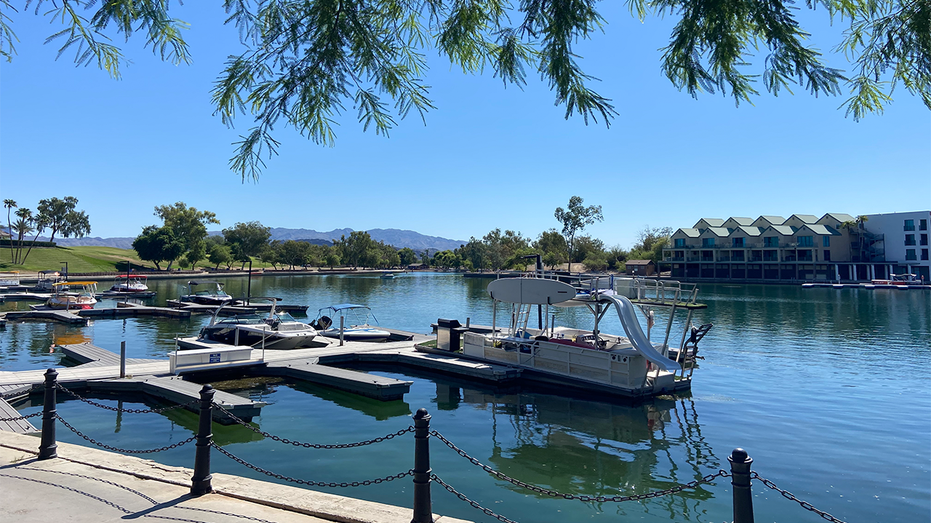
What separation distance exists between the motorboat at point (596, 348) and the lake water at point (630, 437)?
79 cm

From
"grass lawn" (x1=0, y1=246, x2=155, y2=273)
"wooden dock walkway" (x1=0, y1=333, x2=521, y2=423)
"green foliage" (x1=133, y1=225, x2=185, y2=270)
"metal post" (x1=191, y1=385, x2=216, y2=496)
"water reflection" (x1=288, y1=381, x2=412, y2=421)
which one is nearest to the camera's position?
"metal post" (x1=191, y1=385, x2=216, y2=496)

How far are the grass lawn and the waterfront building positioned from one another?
131809mm

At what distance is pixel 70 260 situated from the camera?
11938 cm

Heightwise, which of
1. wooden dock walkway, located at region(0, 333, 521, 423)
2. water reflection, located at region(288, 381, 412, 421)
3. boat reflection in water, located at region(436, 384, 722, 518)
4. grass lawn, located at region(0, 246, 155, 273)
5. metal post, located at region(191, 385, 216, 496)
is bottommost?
boat reflection in water, located at region(436, 384, 722, 518)

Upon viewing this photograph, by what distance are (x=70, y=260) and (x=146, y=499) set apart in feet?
465

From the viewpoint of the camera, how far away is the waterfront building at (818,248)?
9256 cm

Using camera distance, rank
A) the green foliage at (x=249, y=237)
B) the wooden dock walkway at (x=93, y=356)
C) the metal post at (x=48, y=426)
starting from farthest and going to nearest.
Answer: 1. the green foliage at (x=249, y=237)
2. the wooden dock walkway at (x=93, y=356)
3. the metal post at (x=48, y=426)

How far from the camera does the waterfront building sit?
304 ft

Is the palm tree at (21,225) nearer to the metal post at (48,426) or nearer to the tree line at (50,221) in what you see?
the tree line at (50,221)

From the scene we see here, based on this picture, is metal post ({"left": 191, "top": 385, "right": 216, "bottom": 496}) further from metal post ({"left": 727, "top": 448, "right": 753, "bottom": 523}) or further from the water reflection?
the water reflection

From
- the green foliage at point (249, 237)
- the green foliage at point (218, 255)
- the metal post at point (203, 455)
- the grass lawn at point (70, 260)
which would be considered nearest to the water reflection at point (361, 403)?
the metal post at point (203, 455)

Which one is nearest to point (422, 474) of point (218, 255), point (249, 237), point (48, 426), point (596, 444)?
point (48, 426)

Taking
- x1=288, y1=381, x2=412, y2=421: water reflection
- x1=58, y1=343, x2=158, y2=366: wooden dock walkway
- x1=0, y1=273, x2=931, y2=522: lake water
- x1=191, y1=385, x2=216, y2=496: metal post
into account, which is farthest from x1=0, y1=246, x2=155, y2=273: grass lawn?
x1=191, y1=385, x2=216, y2=496: metal post

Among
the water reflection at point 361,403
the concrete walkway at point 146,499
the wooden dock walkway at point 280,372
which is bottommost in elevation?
the water reflection at point 361,403
